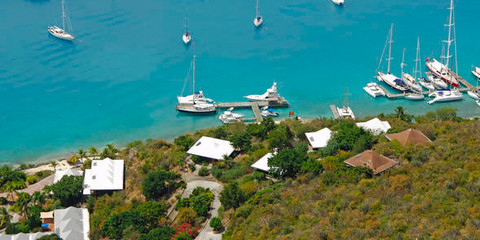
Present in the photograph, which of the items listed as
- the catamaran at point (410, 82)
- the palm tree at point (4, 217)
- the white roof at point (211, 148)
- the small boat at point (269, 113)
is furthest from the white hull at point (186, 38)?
the palm tree at point (4, 217)

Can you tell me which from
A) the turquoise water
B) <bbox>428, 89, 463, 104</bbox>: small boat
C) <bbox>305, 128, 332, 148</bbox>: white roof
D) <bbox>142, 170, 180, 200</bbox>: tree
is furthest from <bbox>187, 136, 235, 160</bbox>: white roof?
<bbox>428, 89, 463, 104</bbox>: small boat

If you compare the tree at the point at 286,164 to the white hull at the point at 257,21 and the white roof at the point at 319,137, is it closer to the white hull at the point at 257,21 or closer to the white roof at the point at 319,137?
the white roof at the point at 319,137

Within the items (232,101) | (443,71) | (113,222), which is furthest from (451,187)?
(443,71)

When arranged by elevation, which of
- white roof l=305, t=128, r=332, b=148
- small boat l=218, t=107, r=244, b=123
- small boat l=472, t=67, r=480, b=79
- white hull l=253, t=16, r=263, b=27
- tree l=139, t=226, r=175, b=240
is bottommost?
tree l=139, t=226, r=175, b=240

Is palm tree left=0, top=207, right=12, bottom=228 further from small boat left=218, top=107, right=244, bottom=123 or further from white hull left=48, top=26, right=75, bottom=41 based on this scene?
white hull left=48, top=26, right=75, bottom=41

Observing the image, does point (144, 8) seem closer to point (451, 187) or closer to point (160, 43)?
point (160, 43)

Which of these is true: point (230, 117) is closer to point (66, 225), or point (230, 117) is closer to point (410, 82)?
point (410, 82)
